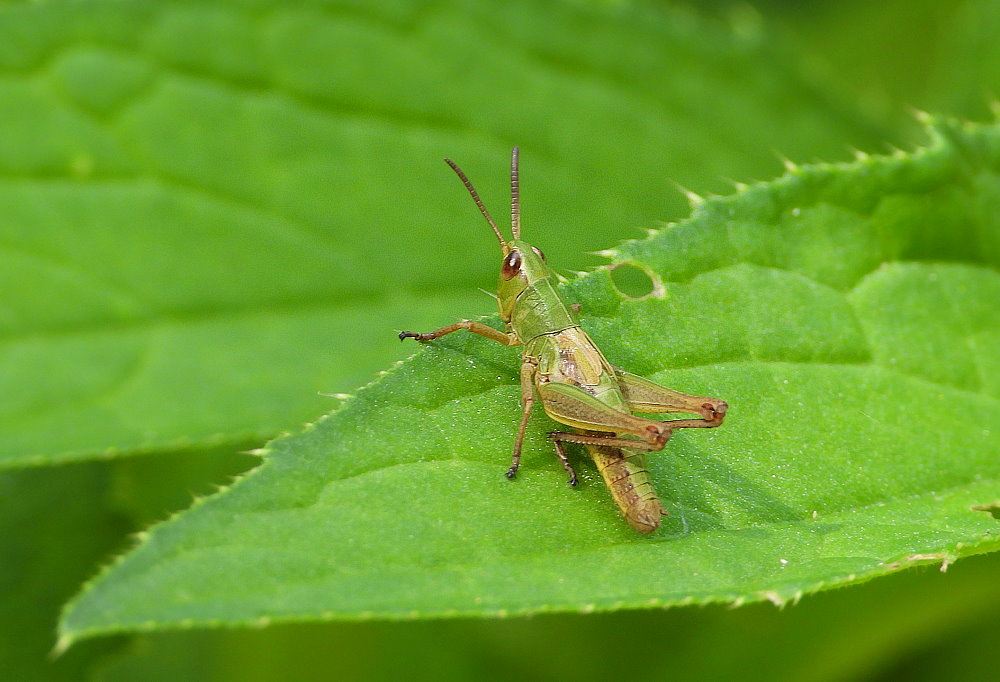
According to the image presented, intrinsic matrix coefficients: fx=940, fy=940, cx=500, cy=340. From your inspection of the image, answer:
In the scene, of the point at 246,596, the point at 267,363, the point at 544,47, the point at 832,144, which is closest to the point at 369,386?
the point at 246,596

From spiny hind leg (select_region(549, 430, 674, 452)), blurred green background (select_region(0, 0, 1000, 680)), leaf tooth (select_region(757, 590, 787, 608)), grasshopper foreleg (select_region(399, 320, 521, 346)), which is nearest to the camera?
leaf tooth (select_region(757, 590, 787, 608))

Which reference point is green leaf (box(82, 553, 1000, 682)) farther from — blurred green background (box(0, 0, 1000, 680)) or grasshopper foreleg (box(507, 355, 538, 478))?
grasshopper foreleg (box(507, 355, 538, 478))

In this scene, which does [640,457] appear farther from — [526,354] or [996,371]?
[996,371]

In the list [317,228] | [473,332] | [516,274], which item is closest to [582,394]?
[473,332]

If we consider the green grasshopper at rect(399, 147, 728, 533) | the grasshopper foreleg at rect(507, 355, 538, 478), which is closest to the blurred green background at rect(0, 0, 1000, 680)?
the green grasshopper at rect(399, 147, 728, 533)

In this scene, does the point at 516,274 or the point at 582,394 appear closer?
the point at 582,394

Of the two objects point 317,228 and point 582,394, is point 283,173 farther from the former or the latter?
point 582,394

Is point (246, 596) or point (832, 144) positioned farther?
point (832, 144)
